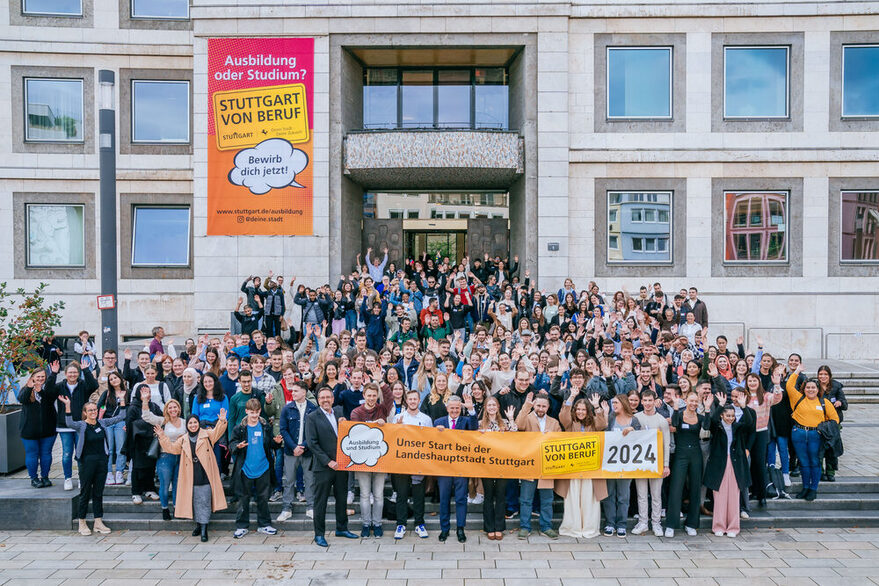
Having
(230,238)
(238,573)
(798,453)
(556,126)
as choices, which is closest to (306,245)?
(230,238)

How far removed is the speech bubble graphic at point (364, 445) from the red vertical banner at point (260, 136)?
36.7ft

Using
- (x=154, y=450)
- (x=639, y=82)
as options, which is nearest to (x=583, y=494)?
(x=154, y=450)

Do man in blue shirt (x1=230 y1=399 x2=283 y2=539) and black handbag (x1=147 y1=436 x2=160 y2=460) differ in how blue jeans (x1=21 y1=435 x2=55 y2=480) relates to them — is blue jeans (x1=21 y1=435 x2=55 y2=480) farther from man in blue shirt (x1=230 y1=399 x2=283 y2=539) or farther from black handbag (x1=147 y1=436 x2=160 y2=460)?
man in blue shirt (x1=230 y1=399 x2=283 y2=539)

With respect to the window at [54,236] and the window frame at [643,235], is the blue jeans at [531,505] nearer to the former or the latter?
the window frame at [643,235]

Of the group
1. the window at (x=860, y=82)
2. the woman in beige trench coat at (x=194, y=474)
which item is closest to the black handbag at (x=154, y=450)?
the woman in beige trench coat at (x=194, y=474)

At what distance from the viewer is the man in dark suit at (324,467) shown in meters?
9.51

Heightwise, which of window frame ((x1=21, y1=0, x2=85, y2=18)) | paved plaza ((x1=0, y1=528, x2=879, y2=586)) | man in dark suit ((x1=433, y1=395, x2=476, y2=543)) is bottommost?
paved plaza ((x1=0, y1=528, x2=879, y2=586))

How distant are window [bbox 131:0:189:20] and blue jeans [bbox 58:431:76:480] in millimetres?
15978

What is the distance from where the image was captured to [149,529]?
10.1 m

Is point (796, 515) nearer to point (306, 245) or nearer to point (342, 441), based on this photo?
point (342, 441)

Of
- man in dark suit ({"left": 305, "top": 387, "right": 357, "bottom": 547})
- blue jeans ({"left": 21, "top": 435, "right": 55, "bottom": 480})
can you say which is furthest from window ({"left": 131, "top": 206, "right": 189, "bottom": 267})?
man in dark suit ({"left": 305, "top": 387, "right": 357, "bottom": 547})

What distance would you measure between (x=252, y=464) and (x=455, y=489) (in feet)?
9.86

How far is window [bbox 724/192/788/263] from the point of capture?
20.5 metres

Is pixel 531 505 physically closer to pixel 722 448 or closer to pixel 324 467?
pixel 722 448
